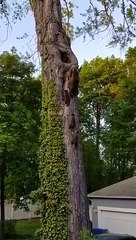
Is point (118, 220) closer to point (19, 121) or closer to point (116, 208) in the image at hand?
point (116, 208)

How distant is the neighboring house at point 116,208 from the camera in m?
A: 13.0

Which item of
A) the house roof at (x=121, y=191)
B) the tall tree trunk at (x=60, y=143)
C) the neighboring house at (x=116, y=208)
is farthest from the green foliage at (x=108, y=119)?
the tall tree trunk at (x=60, y=143)

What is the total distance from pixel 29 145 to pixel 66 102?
10.6 m

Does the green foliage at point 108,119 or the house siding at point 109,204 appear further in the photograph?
the green foliage at point 108,119

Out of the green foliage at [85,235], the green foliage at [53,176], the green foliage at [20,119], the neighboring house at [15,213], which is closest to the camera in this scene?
the green foliage at [85,235]

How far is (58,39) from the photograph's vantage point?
7105 mm

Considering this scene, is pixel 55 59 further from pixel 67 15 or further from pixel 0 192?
pixel 0 192

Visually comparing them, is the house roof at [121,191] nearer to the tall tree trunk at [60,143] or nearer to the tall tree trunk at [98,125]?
the tall tree trunk at [60,143]

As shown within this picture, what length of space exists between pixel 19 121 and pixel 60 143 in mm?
9598

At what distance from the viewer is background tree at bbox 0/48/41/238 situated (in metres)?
16.1

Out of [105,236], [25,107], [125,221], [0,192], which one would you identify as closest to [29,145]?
[25,107]

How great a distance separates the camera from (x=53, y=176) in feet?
20.9

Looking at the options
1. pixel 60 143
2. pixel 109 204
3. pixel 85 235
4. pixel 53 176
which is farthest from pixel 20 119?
pixel 85 235

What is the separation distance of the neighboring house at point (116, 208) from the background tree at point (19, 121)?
336 cm
